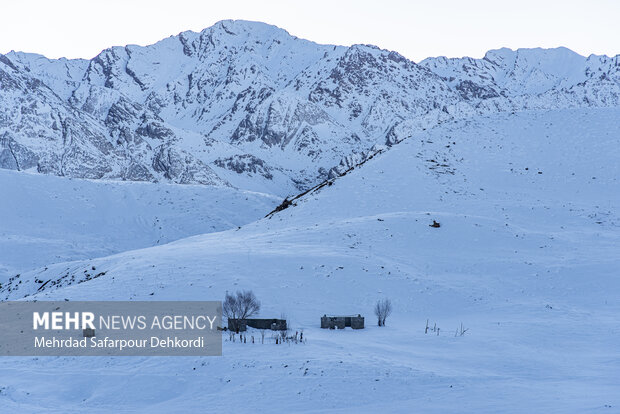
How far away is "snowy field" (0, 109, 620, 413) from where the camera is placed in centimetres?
1574

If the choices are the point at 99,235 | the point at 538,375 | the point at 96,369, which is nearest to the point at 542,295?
the point at 538,375

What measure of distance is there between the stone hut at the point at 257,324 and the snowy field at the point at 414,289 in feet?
3.46

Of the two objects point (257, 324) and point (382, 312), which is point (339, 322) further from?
point (257, 324)

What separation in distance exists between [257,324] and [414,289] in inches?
366

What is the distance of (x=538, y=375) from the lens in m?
16.8

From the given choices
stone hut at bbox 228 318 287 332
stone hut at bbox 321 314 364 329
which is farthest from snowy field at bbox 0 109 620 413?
stone hut at bbox 228 318 287 332

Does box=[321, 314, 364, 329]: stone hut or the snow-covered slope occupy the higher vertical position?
the snow-covered slope

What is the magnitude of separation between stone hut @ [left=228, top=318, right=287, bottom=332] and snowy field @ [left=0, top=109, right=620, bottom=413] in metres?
1.05

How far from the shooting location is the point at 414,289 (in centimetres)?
2873

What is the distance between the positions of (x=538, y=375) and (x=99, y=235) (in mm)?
57076

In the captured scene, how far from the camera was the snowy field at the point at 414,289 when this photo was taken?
15.7m

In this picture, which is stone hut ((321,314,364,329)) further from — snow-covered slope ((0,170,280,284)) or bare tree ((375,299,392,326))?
snow-covered slope ((0,170,280,284))

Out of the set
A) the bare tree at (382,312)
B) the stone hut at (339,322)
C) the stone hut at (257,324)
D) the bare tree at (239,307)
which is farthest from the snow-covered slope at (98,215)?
the bare tree at (382,312)

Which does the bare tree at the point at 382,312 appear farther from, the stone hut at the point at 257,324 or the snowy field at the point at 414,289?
the stone hut at the point at 257,324
